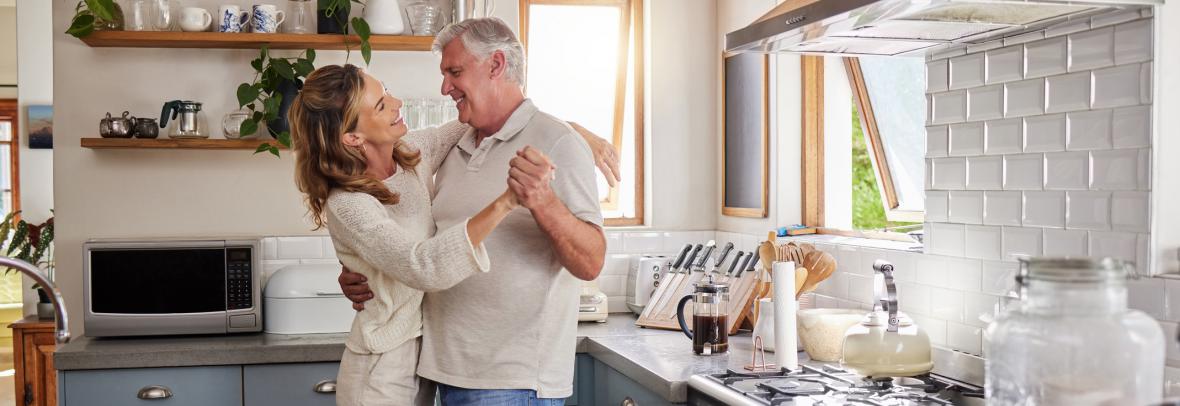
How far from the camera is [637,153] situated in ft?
14.3

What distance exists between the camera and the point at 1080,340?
1538mm

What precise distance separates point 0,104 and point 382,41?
303 inches

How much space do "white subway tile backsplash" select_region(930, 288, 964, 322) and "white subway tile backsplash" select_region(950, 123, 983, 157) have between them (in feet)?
1.15

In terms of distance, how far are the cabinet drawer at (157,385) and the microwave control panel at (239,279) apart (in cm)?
30

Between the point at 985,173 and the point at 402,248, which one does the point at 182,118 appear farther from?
the point at 985,173

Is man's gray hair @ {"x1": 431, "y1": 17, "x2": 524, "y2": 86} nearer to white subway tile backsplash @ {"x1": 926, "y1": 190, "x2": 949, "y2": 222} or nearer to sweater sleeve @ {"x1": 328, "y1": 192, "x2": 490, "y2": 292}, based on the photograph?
sweater sleeve @ {"x1": 328, "y1": 192, "x2": 490, "y2": 292}

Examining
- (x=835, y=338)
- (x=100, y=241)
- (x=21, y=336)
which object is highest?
(x=100, y=241)

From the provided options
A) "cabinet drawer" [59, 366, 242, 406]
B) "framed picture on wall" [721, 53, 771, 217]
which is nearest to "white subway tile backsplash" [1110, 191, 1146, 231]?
"framed picture on wall" [721, 53, 771, 217]

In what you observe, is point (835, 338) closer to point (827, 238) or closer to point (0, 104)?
point (827, 238)

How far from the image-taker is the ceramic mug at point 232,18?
12.0ft

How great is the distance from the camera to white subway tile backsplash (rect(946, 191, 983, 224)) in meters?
2.65

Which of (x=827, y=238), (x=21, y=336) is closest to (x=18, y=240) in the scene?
(x=21, y=336)

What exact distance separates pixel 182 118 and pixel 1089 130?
278 cm

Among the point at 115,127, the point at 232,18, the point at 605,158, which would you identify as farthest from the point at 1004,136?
the point at 115,127
